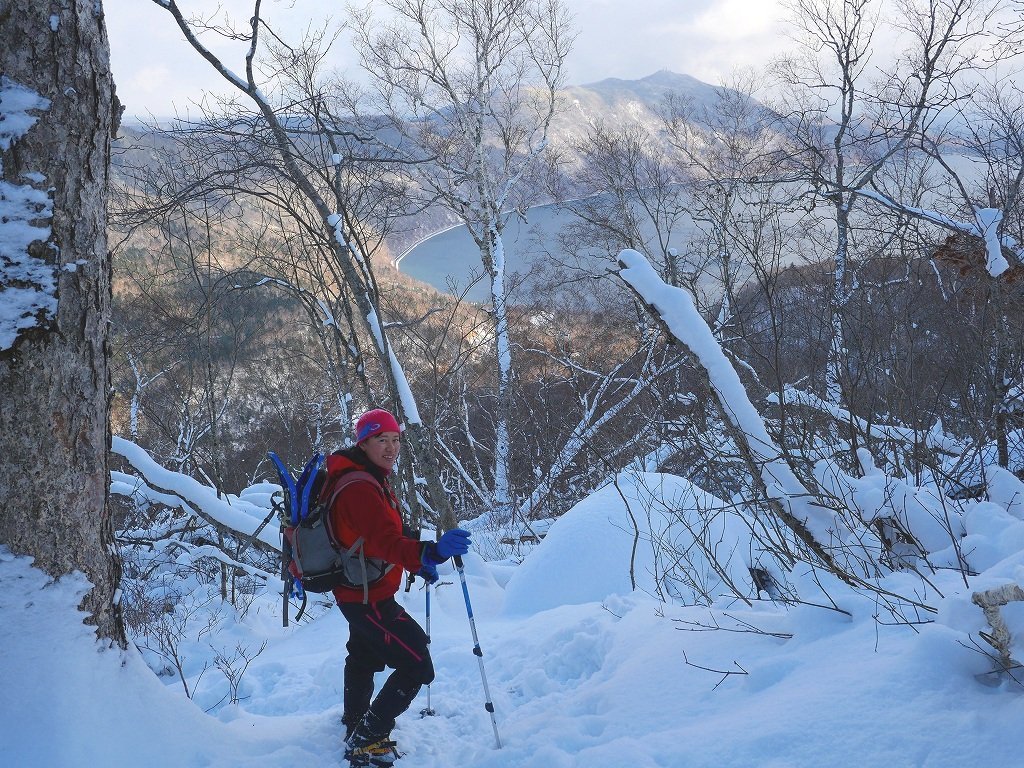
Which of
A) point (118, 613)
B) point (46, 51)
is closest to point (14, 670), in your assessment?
point (118, 613)

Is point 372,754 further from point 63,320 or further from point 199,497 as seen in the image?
point 199,497

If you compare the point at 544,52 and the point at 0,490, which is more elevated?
the point at 544,52

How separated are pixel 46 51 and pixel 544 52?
14607 millimetres

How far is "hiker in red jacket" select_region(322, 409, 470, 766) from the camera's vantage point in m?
2.92

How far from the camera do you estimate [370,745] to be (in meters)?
2.98

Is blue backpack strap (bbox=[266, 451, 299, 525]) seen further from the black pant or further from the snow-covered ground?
the snow-covered ground

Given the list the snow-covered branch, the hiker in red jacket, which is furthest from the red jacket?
the snow-covered branch

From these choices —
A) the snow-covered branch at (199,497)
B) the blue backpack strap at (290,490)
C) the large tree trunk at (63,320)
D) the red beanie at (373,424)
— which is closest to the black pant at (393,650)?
the blue backpack strap at (290,490)

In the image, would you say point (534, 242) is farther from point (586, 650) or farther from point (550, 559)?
point (586, 650)

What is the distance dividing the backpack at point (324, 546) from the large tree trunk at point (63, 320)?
0.76 metres

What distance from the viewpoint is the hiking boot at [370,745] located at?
2.96 metres

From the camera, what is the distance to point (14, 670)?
2.17m

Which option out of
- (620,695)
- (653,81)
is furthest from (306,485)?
(653,81)

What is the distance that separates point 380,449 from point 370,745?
1.30 metres
